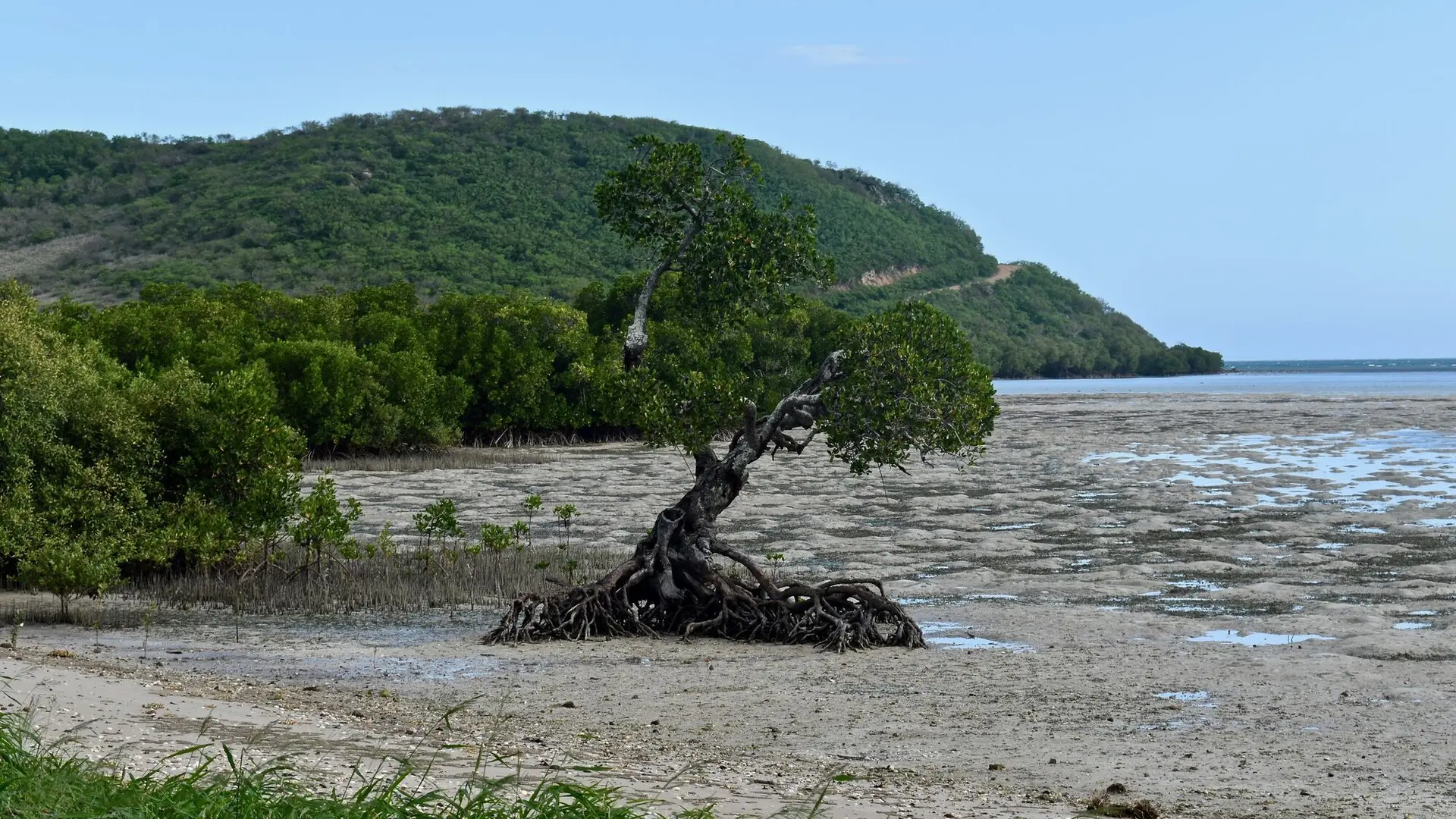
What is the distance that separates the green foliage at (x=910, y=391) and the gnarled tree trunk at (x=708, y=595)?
0.47 meters

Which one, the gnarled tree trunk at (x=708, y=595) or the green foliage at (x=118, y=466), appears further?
the green foliage at (x=118, y=466)

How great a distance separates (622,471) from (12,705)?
23525mm

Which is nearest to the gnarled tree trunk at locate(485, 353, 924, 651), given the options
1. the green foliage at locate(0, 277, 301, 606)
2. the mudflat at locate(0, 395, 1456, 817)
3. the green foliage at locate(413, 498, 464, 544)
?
the mudflat at locate(0, 395, 1456, 817)

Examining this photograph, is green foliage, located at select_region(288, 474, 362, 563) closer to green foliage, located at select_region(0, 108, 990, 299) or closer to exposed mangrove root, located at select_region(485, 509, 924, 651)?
exposed mangrove root, located at select_region(485, 509, 924, 651)

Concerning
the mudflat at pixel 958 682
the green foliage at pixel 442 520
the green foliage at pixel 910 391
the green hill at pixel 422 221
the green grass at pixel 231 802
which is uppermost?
the green hill at pixel 422 221

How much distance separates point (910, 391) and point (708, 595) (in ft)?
8.40

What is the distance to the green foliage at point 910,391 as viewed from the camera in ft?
39.9

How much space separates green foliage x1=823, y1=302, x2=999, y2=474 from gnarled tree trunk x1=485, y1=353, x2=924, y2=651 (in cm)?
47

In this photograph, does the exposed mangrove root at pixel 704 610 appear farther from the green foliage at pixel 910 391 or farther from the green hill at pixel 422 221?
the green hill at pixel 422 221

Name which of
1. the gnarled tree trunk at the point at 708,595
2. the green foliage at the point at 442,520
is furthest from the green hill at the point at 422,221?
the gnarled tree trunk at the point at 708,595

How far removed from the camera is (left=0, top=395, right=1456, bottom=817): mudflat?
24.6ft

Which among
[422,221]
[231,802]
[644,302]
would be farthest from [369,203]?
[231,802]

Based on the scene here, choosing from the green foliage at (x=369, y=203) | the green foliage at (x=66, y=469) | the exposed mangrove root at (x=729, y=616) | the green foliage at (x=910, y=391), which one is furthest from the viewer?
the green foliage at (x=369, y=203)

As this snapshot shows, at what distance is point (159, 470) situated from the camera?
15.3 m
